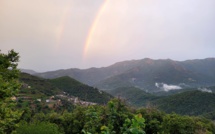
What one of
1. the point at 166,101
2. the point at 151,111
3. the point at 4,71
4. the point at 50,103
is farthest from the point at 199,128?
the point at 166,101

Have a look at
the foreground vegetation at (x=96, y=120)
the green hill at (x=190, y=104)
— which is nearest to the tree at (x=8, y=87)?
the foreground vegetation at (x=96, y=120)

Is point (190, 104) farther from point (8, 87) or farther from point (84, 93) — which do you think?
point (8, 87)

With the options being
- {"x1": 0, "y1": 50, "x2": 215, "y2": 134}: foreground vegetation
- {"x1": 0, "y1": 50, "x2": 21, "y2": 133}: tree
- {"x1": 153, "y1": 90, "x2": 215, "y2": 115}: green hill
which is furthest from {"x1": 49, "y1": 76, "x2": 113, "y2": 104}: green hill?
{"x1": 0, "y1": 50, "x2": 21, "y2": 133}: tree

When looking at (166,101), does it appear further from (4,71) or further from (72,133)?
(4,71)

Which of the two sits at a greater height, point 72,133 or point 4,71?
point 4,71

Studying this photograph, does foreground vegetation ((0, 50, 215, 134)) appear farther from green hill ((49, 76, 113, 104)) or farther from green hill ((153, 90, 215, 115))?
green hill ((153, 90, 215, 115))

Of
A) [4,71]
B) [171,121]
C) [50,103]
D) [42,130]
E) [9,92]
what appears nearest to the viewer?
[9,92]

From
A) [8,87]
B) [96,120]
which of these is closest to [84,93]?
[8,87]
